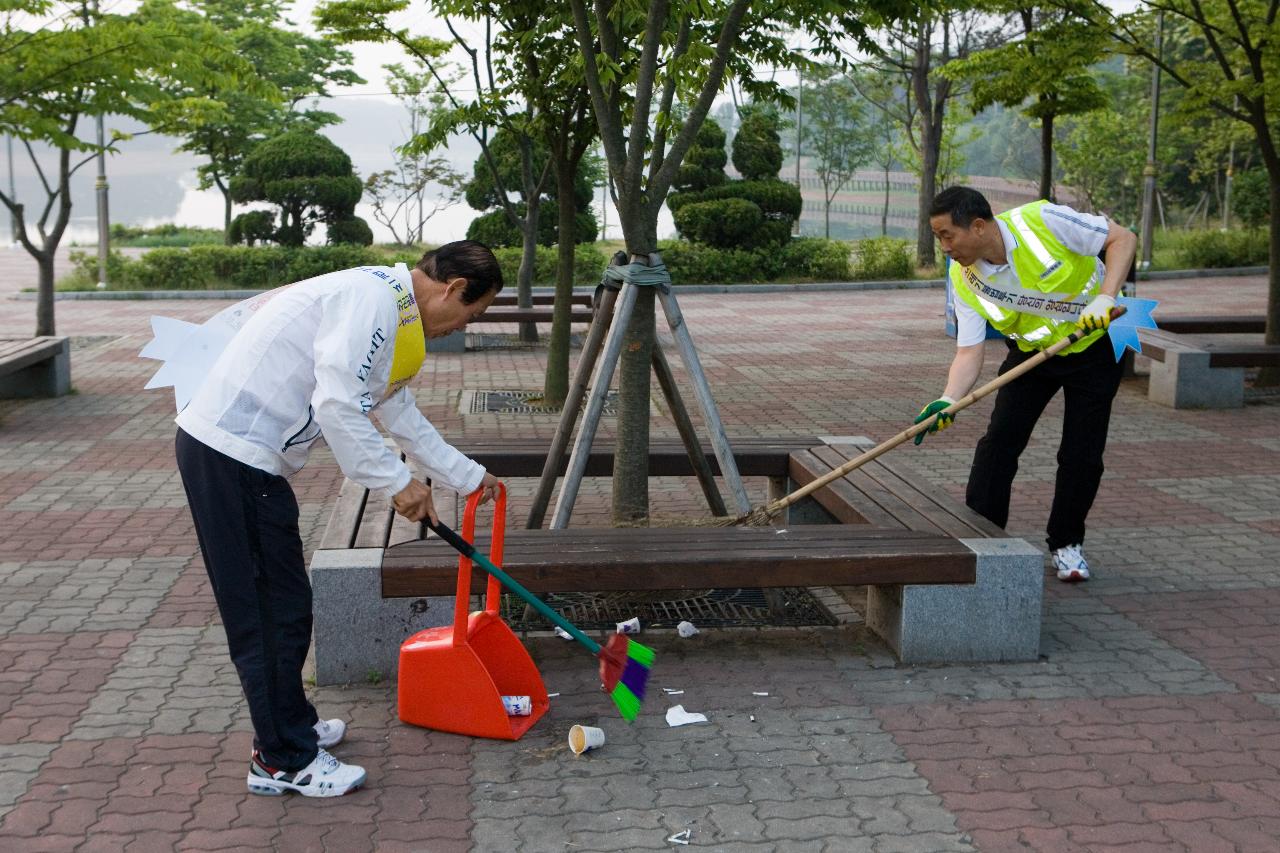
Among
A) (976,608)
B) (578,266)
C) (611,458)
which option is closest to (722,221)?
(578,266)

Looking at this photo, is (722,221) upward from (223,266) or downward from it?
upward

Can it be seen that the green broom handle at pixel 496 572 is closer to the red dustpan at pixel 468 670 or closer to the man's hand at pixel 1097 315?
the red dustpan at pixel 468 670

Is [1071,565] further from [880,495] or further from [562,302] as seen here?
[562,302]

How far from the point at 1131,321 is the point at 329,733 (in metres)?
3.11

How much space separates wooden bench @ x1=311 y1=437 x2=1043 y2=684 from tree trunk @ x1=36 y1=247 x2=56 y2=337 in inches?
294

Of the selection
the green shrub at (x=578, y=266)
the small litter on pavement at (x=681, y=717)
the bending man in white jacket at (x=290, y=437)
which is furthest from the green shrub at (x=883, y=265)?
the bending man in white jacket at (x=290, y=437)

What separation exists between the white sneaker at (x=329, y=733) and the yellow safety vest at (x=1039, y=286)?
2.84 meters

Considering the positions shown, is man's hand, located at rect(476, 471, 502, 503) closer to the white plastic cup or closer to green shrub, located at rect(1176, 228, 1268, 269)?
the white plastic cup

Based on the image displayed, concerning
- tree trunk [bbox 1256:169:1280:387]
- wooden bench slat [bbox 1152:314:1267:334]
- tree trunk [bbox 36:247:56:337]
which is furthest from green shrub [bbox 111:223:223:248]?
tree trunk [bbox 1256:169:1280:387]

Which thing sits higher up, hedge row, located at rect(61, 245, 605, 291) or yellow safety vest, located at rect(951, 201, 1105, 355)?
yellow safety vest, located at rect(951, 201, 1105, 355)

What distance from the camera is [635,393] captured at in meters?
5.48

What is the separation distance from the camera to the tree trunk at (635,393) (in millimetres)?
5328

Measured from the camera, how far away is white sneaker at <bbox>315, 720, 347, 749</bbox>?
3848mm

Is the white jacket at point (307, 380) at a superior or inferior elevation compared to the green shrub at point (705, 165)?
inferior
